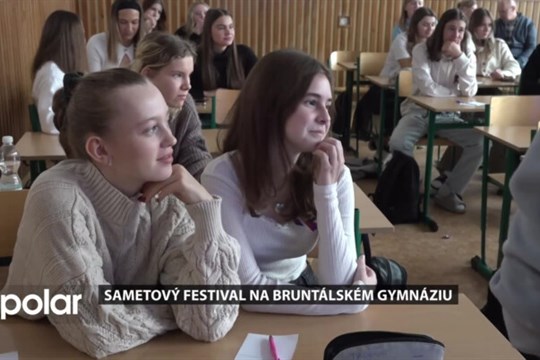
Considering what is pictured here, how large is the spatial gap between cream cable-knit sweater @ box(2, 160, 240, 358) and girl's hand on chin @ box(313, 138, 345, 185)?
13.5 inches

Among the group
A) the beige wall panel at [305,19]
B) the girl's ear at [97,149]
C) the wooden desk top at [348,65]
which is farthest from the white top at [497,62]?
the girl's ear at [97,149]

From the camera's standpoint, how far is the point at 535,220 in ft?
4.01

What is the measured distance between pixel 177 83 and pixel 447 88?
287cm

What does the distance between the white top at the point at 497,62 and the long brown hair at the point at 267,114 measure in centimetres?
476

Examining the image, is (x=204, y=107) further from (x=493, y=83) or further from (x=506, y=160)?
(x=493, y=83)

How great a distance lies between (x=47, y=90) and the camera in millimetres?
3754

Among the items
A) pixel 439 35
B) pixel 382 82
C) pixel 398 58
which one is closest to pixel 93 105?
pixel 439 35

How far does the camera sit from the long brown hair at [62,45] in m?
3.93

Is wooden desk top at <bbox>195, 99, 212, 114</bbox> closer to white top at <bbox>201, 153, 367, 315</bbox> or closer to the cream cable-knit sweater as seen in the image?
white top at <bbox>201, 153, 367, 315</bbox>

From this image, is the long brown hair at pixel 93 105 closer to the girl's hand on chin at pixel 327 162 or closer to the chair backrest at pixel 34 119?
the girl's hand on chin at pixel 327 162

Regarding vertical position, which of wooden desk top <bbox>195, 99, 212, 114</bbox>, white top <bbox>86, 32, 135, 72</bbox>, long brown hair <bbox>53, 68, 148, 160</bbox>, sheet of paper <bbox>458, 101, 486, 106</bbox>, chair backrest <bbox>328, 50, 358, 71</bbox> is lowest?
wooden desk top <bbox>195, 99, 212, 114</bbox>

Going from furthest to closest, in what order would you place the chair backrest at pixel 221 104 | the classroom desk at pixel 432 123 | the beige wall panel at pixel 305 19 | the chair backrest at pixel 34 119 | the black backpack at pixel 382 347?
the beige wall panel at pixel 305 19 → the classroom desk at pixel 432 123 → the chair backrest at pixel 221 104 → the chair backrest at pixel 34 119 → the black backpack at pixel 382 347

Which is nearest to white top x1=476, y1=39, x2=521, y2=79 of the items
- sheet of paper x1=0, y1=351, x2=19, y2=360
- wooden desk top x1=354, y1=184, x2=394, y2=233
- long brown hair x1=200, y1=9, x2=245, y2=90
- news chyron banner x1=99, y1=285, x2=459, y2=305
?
long brown hair x1=200, y1=9, x2=245, y2=90

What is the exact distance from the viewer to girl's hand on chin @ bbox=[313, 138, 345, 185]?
A: 1613 millimetres
